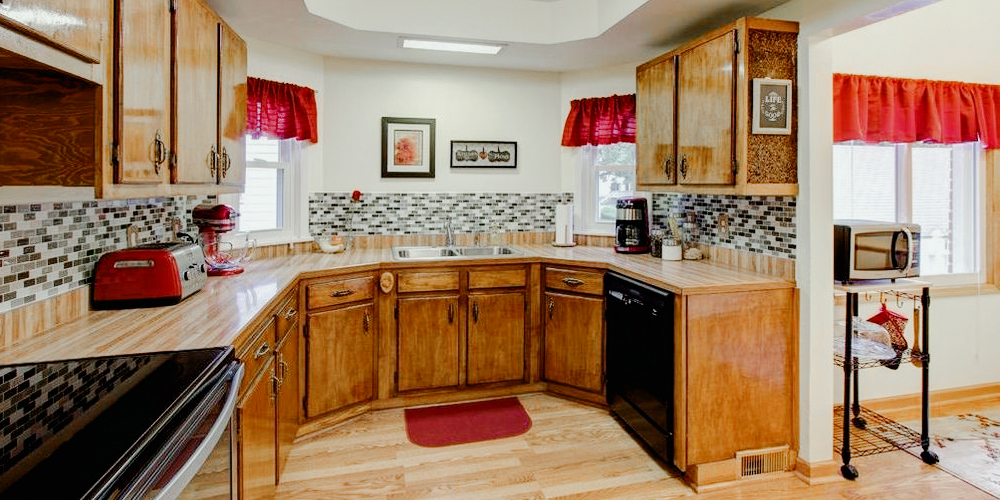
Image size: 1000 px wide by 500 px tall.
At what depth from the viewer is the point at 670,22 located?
2889mm

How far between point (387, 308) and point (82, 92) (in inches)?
76.5

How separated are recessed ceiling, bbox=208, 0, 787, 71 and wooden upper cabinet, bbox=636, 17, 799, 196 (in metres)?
0.24

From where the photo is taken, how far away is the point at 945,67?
3.32 metres

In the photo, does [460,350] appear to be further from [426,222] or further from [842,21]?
[842,21]

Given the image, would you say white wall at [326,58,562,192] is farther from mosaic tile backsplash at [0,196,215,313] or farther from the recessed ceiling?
mosaic tile backsplash at [0,196,215,313]

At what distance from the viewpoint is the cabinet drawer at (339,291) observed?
2803 millimetres

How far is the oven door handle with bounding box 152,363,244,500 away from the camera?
3.09 feet

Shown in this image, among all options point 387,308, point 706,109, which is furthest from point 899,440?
point 387,308

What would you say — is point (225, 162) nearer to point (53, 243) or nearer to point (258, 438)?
point (53, 243)

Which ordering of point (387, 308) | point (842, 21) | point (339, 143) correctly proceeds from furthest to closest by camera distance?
point (339, 143), point (387, 308), point (842, 21)

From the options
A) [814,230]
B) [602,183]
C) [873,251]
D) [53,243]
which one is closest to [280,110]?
[53,243]

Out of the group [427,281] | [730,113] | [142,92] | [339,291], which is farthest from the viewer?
[427,281]

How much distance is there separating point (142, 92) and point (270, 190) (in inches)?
74.8

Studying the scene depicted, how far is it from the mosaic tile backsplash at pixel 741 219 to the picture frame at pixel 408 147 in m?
1.66
